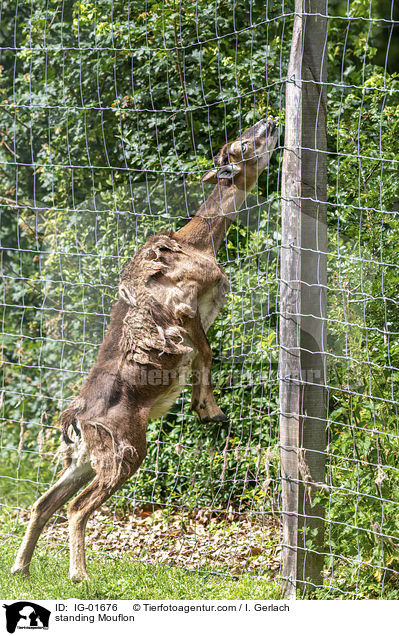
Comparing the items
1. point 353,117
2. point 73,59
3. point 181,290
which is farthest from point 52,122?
point 181,290

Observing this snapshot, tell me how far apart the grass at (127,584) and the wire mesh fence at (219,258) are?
219mm

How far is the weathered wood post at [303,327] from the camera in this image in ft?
14.6

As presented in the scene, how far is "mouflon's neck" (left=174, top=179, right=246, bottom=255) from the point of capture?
16.2 ft

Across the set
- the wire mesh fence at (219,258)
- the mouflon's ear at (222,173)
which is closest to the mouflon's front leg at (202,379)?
the wire mesh fence at (219,258)

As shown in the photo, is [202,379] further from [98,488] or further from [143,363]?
[98,488]

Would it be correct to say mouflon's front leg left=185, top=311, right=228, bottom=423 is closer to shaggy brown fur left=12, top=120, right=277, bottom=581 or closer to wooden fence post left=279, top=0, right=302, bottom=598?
shaggy brown fur left=12, top=120, right=277, bottom=581

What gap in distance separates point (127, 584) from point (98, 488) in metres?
0.76

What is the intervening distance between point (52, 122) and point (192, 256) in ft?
12.2

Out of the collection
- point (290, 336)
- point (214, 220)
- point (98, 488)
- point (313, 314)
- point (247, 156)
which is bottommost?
point (98, 488)

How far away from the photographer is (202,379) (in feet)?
15.9

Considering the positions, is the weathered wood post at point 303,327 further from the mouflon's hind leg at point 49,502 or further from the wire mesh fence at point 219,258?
the mouflon's hind leg at point 49,502

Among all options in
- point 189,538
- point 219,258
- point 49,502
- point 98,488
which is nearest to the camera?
point 98,488

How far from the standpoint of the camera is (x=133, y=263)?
484 centimetres
